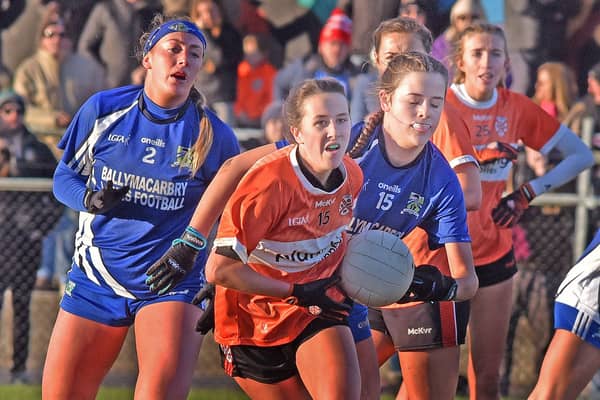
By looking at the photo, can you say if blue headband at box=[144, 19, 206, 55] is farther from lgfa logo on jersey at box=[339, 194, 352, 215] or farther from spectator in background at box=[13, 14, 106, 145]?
spectator in background at box=[13, 14, 106, 145]

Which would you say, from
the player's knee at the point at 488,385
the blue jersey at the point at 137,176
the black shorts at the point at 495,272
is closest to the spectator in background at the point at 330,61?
the black shorts at the point at 495,272

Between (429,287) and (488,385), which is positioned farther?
(488,385)

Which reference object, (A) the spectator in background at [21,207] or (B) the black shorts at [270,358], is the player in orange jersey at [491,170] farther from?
(A) the spectator in background at [21,207]

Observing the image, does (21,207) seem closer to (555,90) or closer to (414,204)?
(555,90)

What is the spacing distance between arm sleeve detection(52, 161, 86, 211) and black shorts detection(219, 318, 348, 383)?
1.00 metres

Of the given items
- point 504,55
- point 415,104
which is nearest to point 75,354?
point 415,104

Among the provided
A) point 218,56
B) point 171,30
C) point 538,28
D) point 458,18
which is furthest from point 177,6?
point 171,30

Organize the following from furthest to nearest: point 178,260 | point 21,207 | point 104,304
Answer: point 21,207
point 104,304
point 178,260

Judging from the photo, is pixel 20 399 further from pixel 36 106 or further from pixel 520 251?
pixel 520 251

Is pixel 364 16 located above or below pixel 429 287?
above

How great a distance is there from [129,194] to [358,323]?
1.13 meters

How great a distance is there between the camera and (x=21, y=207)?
27.3ft

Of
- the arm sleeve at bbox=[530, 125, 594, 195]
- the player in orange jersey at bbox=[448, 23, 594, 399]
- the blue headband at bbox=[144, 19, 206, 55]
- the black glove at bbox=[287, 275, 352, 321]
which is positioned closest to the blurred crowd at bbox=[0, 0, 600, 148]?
the arm sleeve at bbox=[530, 125, 594, 195]

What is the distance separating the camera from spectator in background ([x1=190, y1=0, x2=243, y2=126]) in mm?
8469
